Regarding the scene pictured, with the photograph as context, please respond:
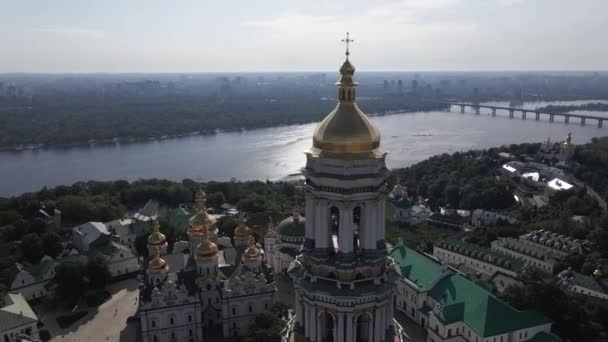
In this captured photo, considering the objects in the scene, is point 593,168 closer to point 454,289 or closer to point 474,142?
point 474,142

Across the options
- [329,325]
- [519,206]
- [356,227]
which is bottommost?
[519,206]

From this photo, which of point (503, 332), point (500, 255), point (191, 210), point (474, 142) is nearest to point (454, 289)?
point (503, 332)

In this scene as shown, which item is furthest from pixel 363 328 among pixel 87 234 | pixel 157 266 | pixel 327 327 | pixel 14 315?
pixel 87 234

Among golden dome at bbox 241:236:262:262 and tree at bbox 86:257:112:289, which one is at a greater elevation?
golden dome at bbox 241:236:262:262

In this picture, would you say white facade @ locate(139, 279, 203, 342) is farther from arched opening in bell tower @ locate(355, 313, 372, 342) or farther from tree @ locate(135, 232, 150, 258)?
arched opening in bell tower @ locate(355, 313, 372, 342)

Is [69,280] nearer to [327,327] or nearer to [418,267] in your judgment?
[418,267]

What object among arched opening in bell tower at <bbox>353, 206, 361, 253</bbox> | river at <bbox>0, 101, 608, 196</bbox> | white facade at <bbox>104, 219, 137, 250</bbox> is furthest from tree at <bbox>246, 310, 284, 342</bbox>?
river at <bbox>0, 101, 608, 196</bbox>

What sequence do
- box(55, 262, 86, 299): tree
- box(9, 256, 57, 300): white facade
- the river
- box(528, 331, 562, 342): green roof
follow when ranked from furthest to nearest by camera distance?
the river → box(9, 256, 57, 300): white facade → box(55, 262, 86, 299): tree → box(528, 331, 562, 342): green roof

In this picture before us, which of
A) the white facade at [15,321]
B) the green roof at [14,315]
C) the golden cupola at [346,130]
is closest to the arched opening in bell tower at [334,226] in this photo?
the golden cupola at [346,130]
